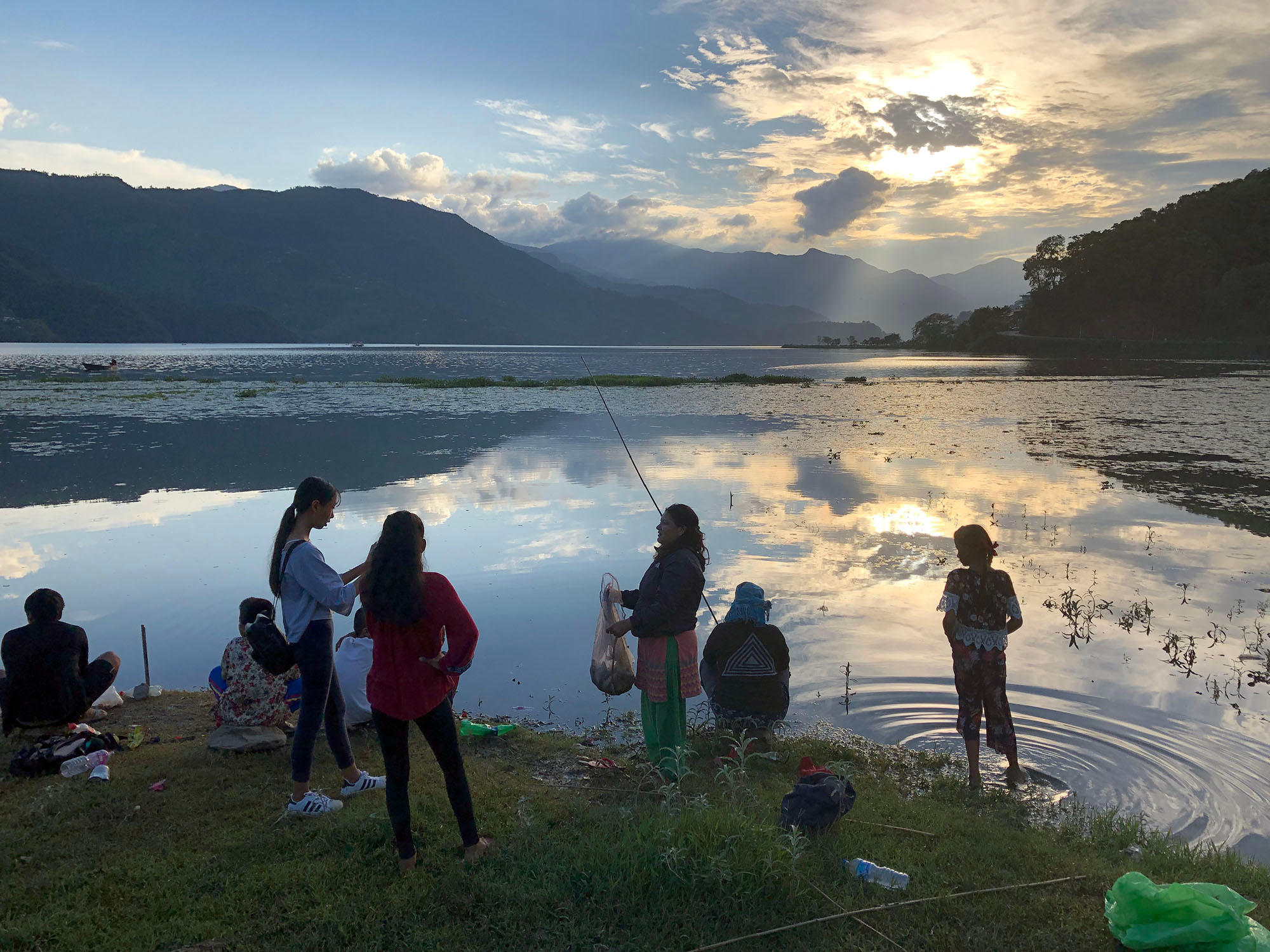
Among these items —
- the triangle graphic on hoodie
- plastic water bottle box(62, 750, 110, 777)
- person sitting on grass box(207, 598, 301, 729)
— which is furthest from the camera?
the triangle graphic on hoodie

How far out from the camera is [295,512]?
16.0 ft

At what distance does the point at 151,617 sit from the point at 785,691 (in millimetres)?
7326

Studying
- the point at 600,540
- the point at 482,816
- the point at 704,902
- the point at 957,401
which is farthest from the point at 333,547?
the point at 957,401

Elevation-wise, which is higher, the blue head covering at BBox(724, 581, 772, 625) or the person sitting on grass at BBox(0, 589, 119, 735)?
the blue head covering at BBox(724, 581, 772, 625)

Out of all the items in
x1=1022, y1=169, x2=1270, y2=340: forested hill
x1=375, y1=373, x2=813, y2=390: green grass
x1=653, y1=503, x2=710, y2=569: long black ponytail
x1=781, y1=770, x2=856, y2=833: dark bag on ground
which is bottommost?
x1=781, y1=770, x2=856, y2=833: dark bag on ground

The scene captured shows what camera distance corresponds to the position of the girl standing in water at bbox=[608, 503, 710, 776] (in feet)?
17.5

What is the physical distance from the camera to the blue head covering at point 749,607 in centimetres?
619

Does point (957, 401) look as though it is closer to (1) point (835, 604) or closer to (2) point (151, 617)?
(1) point (835, 604)

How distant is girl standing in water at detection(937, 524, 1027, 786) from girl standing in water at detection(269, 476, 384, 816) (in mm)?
4375

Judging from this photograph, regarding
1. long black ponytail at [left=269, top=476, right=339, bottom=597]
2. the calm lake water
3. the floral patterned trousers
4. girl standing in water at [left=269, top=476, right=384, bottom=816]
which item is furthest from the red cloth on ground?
the floral patterned trousers

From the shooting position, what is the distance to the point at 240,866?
4336mm

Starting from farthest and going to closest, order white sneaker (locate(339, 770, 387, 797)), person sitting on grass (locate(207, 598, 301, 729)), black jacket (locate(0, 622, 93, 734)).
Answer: person sitting on grass (locate(207, 598, 301, 729)), black jacket (locate(0, 622, 93, 734)), white sneaker (locate(339, 770, 387, 797))

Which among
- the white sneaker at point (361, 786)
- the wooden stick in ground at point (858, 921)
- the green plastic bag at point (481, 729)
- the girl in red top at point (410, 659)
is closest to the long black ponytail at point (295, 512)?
the girl in red top at point (410, 659)

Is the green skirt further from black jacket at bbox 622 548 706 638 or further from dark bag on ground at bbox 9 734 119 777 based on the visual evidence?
dark bag on ground at bbox 9 734 119 777
